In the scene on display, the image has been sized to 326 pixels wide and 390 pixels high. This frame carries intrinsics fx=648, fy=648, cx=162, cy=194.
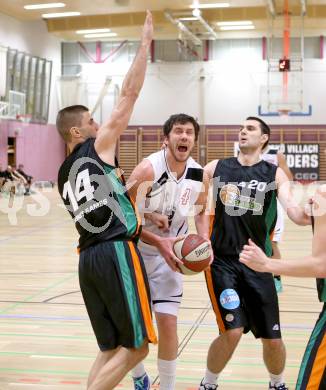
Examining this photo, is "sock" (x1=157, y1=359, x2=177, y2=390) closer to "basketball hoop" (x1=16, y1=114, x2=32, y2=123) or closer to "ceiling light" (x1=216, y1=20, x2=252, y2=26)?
"basketball hoop" (x1=16, y1=114, x2=32, y2=123)

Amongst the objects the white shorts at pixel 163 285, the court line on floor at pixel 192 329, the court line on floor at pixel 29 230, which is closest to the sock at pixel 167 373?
the white shorts at pixel 163 285

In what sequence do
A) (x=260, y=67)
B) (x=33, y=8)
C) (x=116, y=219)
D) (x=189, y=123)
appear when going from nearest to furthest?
1. (x=116, y=219)
2. (x=189, y=123)
3. (x=33, y=8)
4. (x=260, y=67)

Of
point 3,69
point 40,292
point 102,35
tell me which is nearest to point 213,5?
point 102,35

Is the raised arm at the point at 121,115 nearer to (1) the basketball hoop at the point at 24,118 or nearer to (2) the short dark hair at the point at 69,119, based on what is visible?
(2) the short dark hair at the point at 69,119

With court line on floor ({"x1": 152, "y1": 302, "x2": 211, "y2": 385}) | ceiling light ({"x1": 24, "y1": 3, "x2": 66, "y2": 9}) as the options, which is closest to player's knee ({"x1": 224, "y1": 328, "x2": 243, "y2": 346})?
court line on floor ({"x1": 152, "y1": 302, "x2": 211, "y2": 385})

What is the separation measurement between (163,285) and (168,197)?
0.59 meters

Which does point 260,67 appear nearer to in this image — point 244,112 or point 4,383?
point 244,112

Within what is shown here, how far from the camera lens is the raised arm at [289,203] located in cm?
365

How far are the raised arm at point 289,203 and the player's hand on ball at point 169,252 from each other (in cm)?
71

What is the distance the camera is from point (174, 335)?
13.6ft

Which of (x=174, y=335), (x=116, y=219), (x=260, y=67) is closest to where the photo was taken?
(x=116, y=219)

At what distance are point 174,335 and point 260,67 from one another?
27963 millimetres

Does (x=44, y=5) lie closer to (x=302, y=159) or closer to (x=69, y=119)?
(x=302, y=159)

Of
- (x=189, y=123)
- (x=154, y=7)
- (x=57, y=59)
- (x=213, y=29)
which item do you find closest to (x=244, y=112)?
(x=213, y=29)
